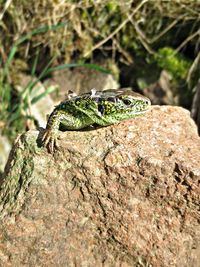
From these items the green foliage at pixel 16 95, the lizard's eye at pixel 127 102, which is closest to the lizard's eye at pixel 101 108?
the lizard's eye at pixel 127 102

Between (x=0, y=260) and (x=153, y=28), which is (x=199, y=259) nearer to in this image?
(x=0, y=260)

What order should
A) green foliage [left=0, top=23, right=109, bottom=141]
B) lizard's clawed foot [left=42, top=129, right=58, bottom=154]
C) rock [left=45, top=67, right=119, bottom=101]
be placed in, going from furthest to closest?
rock [left=45, top=67, right=119, bottom=101] → green foliage [left=0, top=23, right=109, bottom=141] → lizard's clawed foot [left=42, top=129, right=58, bottom=154]

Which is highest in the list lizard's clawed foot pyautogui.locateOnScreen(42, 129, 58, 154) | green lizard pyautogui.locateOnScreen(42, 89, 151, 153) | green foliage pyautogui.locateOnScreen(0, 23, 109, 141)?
green lizard pyautogui.locateOnScreen(42, 89, 151, 153)

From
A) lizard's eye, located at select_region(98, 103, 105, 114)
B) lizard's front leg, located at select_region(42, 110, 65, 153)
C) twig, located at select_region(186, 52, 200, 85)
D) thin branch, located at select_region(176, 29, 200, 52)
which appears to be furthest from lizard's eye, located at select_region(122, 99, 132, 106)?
thin branch, located at select_region(176, 29, 200, 52)

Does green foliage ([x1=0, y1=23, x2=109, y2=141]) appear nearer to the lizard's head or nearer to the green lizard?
the green lizard

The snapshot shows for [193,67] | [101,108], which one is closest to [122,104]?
[101,108]

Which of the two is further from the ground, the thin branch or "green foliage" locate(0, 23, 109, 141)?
the thin branch

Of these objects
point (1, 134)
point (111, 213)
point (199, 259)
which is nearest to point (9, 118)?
point (1, 134)
